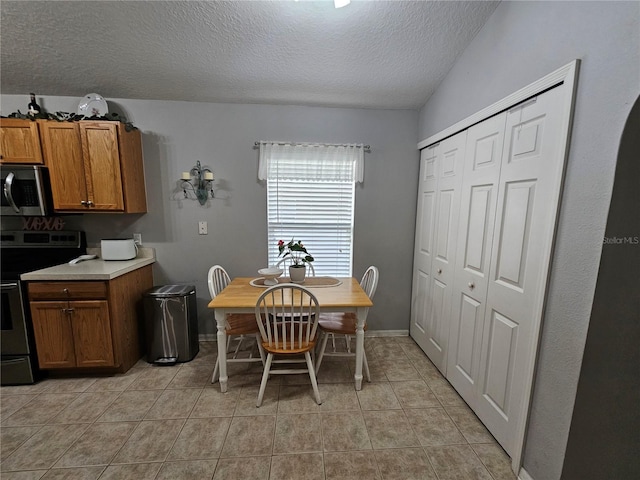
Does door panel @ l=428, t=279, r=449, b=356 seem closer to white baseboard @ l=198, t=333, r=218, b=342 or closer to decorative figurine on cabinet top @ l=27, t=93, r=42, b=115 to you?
white baseboard @ l=198, t=333, r=218, b=342

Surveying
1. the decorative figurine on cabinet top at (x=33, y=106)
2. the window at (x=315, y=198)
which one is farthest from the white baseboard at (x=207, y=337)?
the decorative figurine on cabinet top at (x=33, y=106)

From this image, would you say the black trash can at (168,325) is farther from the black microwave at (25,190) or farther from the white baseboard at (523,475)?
the white baseboard at (523,475)

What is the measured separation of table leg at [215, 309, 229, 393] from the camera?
1.84 metres

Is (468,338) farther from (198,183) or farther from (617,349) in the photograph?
(198,183)

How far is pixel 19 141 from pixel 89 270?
4.10ft

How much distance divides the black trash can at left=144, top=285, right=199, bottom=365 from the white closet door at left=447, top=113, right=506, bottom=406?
2.28 meters

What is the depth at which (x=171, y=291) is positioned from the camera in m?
2.31

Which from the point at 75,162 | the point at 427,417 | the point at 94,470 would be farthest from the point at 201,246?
the point at 427,417

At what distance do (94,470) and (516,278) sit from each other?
249 centimetres

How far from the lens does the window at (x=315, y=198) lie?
102 inches

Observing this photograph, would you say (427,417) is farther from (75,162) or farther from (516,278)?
(75,162)

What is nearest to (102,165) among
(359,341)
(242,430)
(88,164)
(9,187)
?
(88,164)

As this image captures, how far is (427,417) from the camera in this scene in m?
1.73

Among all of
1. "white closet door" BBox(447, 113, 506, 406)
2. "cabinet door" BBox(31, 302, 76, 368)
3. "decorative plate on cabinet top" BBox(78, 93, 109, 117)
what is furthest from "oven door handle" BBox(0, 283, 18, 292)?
"white closet door" BBox(447, 113, 506, 406)
